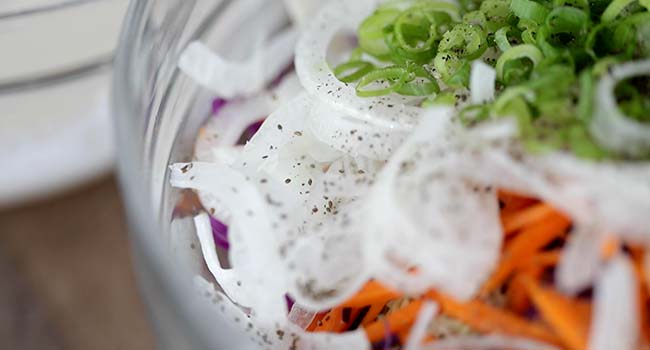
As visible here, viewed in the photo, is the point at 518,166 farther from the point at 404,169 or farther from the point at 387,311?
the point at 387,311

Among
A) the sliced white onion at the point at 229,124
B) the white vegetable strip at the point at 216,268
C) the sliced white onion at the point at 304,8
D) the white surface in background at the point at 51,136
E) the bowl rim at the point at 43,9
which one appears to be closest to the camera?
the white vegetable strip at the point at 216,268

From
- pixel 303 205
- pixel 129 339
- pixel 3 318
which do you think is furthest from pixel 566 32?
pixel 3 318

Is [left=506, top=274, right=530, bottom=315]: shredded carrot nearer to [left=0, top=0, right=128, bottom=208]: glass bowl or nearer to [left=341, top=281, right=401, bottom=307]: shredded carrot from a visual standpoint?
[left=341, top=281, right=401, bottom=307]: shredded carrot

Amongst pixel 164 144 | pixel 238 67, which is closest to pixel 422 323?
pixel 164 144

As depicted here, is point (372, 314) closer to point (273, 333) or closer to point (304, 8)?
point (273, 333)

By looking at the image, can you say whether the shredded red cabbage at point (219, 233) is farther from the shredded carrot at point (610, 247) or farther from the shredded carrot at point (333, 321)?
the shredded carrot at point (610, 247)

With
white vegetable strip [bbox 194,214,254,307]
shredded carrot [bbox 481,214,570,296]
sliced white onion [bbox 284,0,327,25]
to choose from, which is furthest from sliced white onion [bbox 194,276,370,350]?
sliced white onion [bbox 284,0,327,25]

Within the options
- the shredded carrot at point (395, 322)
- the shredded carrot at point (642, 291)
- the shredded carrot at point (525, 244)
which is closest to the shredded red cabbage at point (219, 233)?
the shredded carrot at point (395, 322)
